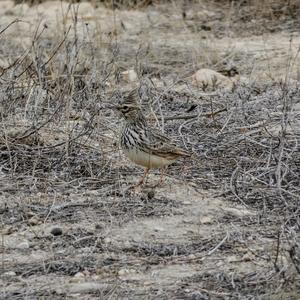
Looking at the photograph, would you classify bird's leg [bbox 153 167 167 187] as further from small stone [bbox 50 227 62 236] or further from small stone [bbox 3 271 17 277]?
small stone [bbox 3 271 17 277]

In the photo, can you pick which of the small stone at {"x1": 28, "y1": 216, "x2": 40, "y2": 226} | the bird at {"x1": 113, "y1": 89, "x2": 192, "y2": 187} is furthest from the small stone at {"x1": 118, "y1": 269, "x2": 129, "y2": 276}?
the bird at {"x1": 113, "y1": 89, "x2": 192, "y2": 187}

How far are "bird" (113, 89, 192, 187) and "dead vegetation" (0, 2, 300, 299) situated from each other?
20 cm

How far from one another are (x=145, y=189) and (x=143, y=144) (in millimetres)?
320

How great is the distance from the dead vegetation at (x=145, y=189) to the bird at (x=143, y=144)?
20 cm

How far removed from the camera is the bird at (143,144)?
274 inches

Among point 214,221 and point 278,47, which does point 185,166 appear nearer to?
point 214,221

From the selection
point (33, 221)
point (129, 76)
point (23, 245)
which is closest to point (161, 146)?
point (33, 221)

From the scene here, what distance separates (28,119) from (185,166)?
5.02 ft

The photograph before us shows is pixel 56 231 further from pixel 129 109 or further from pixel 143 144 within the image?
pixel 129 109

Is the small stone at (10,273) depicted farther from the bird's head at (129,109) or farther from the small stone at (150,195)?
the bird's head at (129,109)

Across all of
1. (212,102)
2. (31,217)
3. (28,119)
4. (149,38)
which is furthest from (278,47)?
(31,217)

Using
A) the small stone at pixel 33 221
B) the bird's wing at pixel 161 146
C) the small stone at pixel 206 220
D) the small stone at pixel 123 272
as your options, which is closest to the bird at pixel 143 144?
the bird's wing at pixel 161 146

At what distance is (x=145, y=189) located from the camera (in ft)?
23.1

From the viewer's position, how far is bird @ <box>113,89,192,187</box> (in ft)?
22.9
